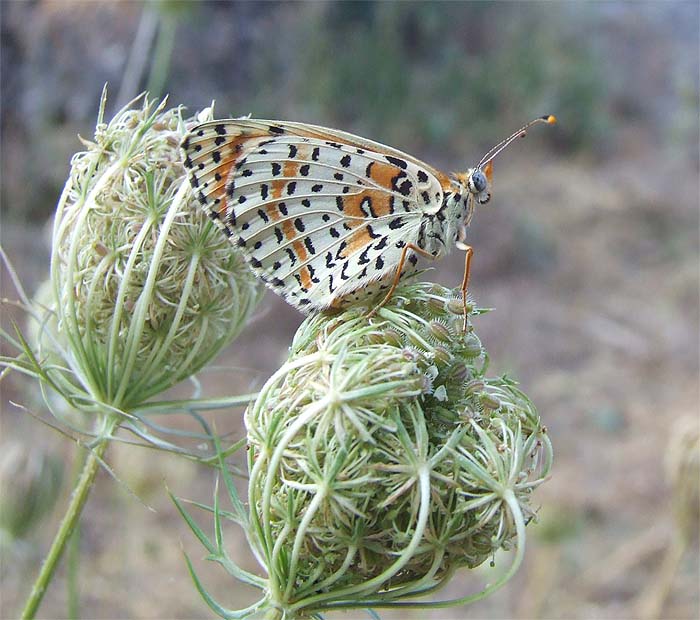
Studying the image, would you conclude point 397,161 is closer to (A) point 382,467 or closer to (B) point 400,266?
(B) point 400,266

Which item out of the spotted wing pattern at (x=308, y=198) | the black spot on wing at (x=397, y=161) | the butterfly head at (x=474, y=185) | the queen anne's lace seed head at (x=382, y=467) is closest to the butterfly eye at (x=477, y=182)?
the butterfly head at (x=474, y=185)

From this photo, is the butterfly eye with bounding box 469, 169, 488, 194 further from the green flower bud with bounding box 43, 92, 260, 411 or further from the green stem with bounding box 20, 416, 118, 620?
the green stem with bounding box 20, 416, 118, 620

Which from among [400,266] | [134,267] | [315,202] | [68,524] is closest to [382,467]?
[400,266]

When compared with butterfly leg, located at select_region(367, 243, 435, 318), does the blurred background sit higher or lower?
lower

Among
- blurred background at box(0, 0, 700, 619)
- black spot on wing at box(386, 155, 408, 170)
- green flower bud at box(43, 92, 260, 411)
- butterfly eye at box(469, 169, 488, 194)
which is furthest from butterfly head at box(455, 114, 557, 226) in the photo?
blurred background at box(0, 0, 700, 619)

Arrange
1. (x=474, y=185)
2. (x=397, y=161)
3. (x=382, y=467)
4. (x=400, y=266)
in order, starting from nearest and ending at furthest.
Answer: (x=382, y=467) < (x=400, y=266) < (x=397, y=161) < (x=474, y=185)

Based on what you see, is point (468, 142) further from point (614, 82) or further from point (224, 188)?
point (224, 188)

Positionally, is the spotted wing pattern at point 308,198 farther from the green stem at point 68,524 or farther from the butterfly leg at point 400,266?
the green stem at point 68,524
